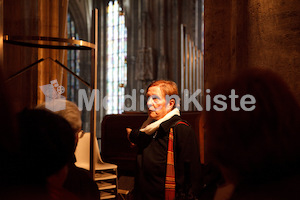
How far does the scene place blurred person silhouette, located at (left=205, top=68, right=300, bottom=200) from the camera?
0.75 meters

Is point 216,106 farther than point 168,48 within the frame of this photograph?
No

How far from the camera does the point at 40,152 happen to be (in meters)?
0.76

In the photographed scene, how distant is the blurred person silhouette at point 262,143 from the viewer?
0.75m

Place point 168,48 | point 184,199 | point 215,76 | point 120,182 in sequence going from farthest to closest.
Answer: point 168,48, point 120,182, point 215,76, point 184,199

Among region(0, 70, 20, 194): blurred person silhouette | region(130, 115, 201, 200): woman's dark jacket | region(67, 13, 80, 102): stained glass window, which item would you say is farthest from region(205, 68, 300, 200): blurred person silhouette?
region(67, 13, 80, 102): stained glass window

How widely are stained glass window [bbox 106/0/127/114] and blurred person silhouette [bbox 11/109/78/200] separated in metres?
16.4

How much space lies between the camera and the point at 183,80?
23.1 ft

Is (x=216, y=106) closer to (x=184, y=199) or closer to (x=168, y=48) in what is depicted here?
(x=184, y=199)

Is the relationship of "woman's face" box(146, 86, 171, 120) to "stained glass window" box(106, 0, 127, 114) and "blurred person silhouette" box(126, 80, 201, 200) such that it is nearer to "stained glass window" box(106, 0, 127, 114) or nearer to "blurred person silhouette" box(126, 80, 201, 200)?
"blurred person silhouette" box(126, 80, 201, 200)

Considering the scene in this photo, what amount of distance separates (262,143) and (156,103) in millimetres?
1404

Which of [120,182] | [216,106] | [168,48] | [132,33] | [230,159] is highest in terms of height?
[132,33]

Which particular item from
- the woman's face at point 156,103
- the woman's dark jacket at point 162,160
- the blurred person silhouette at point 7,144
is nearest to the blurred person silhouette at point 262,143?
the blurred person silhouette at point 7,144

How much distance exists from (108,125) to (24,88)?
1644 mm

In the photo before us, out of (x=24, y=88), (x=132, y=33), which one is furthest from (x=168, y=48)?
(x=24, y=88)
